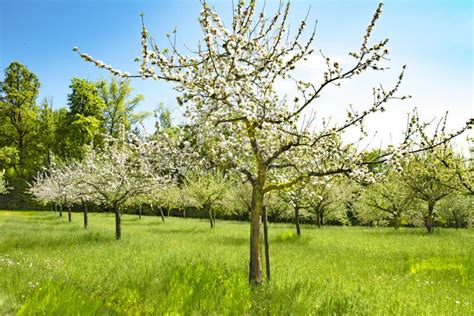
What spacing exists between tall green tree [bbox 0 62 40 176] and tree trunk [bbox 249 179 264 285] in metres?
51.1

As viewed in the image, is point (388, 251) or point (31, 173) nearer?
point (388, 251)

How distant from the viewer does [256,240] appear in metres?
8.40

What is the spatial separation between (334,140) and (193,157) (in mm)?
3128

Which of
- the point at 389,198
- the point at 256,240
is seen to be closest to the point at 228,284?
the point at 256,240

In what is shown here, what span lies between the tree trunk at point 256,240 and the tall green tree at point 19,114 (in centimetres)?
5105

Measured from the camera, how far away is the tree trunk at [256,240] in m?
8.34

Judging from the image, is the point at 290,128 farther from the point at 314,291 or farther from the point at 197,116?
the point at 314,291

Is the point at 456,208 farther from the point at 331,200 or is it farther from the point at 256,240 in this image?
the point at 256,240

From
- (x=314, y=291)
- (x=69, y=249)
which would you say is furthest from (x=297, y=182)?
(x=69, y=249)

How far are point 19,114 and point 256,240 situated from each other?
53672 mm

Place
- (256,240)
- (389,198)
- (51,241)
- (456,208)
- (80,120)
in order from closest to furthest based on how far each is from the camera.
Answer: (256,240) < (51,241) < (389,198) < (456,208) < (80,120)

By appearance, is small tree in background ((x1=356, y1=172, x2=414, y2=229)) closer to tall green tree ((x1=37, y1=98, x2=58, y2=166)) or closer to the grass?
the grass

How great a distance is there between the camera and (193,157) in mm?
8195

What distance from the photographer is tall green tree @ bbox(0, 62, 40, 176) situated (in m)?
50.3
